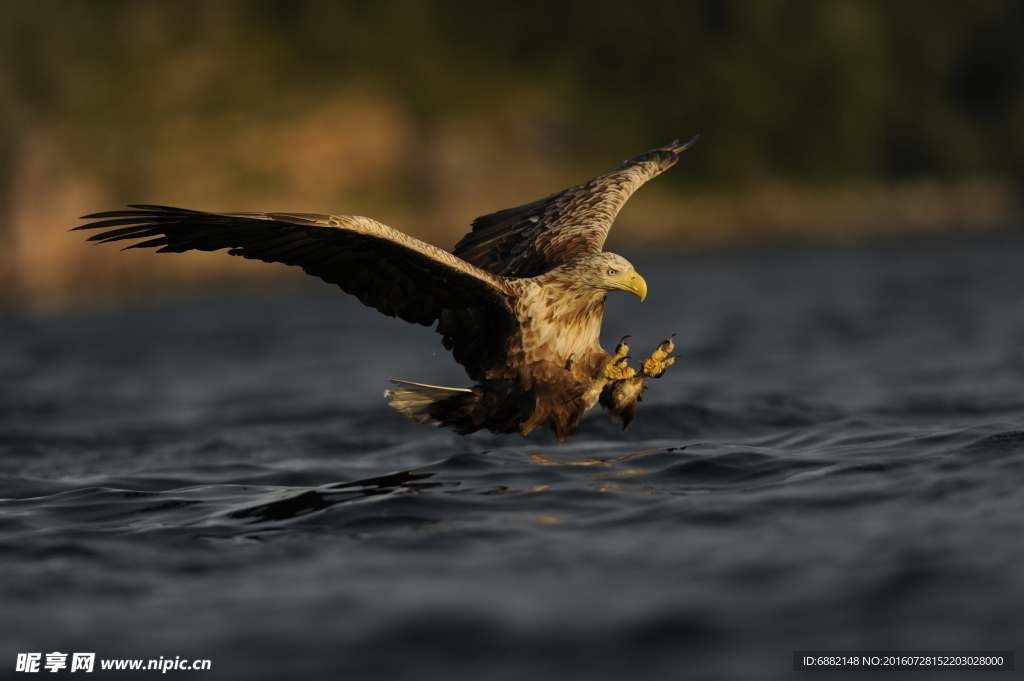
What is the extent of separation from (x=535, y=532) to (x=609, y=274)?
180cm

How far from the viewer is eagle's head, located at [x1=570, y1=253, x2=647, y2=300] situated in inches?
268

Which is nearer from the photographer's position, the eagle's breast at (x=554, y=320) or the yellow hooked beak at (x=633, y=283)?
the yellow hooked beak at (x=633, y=283)

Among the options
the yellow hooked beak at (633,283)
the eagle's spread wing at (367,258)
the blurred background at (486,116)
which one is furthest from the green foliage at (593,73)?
the yellow hooked beak at (633,283)

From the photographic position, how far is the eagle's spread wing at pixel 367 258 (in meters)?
6.03

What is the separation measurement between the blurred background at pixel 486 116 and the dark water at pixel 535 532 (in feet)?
141

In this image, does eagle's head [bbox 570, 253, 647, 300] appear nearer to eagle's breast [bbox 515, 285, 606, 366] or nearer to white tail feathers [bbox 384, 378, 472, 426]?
eagle's breast [bbox 515, 285, 606, 366]

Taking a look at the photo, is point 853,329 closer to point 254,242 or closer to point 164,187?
point 254,242

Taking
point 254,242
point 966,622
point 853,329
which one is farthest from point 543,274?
point 853,329

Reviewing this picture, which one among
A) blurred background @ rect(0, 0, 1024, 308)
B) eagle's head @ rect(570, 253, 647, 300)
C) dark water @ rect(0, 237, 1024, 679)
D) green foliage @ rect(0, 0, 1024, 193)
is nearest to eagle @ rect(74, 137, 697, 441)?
eagle's head @ rect(570, 253, 647, 300)

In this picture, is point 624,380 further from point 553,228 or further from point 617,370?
point 553,228

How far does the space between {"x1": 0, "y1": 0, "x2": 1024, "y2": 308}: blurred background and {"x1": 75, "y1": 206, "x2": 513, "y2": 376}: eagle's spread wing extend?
45832 millimetres

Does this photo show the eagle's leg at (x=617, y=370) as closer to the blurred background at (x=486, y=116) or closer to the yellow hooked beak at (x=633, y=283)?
the yellow hooked beak at (x=633, y=283)

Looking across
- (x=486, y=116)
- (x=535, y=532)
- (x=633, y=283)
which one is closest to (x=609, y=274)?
(x=633, y=283)

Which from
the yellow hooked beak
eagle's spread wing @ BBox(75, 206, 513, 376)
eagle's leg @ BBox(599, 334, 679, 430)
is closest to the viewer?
eagle's spread wing @ BBox(75, 206, 513, 376)
